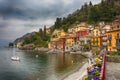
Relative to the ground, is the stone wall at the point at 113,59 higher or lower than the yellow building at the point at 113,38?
lower

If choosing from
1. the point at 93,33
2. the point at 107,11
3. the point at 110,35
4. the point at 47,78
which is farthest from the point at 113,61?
the point at 107,11

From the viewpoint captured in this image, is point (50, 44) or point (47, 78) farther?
point (50, 44)

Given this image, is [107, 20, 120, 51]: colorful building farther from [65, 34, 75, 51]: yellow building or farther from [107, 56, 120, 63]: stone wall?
[65, 34, 75, 51]: yellow building

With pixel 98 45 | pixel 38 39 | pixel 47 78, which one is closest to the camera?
pixel 47 78

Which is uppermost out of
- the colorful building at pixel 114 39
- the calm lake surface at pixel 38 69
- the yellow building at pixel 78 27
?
the yellow building at pixel 78 27

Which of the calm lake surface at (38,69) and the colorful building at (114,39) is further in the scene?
the colorful building at (114,39)

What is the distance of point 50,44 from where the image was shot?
6594 inches

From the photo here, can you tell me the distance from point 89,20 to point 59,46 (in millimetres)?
26798

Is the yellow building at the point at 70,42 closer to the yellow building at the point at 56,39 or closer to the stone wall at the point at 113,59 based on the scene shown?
the yellow building at the point at 56,39

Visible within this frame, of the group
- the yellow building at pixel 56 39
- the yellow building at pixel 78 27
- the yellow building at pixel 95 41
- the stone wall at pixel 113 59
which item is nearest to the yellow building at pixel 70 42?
the yellow building at pixel 56 39

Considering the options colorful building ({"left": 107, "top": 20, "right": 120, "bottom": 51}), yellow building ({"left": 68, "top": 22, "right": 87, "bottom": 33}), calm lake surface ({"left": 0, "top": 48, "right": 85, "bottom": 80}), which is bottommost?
calm lake surface ({"left": 0, "top": 48, "right": 85, "bottom": 80})

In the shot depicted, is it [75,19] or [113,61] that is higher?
[75,19]

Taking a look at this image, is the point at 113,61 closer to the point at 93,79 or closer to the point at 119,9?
the point at 93,79

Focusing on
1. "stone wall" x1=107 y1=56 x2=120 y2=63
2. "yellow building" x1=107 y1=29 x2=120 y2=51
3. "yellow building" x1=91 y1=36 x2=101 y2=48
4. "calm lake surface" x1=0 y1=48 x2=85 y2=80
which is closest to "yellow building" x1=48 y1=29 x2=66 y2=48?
"yellow building" x1=91 y1=36 x2=101 y2=48
